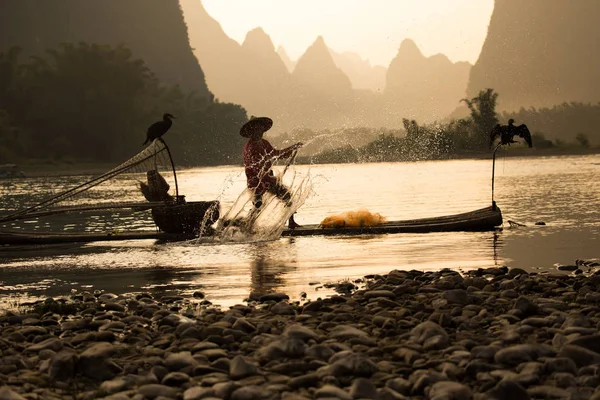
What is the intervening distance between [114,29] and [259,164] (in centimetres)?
16206

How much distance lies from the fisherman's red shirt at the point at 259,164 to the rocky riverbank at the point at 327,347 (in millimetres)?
6364

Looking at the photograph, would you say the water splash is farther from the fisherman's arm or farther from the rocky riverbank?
the rocky riverbank

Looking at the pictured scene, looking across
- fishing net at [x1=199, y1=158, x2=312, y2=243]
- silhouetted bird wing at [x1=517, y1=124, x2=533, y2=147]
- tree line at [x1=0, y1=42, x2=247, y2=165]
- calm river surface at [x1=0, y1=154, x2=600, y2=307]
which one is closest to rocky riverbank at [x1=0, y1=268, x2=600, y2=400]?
calm river surface at [x1=0, y1=154, x2=600, y2=307]

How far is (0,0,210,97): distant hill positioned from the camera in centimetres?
14738

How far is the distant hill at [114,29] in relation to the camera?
147 metres

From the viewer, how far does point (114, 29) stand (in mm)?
172000

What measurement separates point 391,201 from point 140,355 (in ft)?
80.6

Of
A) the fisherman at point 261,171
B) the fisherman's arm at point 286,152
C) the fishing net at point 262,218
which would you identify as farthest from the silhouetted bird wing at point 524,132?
the fisherman at point 261,171

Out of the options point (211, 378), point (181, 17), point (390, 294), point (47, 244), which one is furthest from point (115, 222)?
point (181, 17)

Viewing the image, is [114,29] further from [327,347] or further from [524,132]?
[327,347]

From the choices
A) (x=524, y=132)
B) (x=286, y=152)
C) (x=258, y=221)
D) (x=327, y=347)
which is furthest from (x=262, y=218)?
(x=327, y=347)

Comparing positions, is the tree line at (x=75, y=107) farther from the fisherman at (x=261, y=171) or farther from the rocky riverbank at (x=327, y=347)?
the rocky riverbank at (x=327, y=347)

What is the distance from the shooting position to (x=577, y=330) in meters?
7.68

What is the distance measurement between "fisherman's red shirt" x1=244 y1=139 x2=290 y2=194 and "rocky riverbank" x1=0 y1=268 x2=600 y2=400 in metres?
6.36
